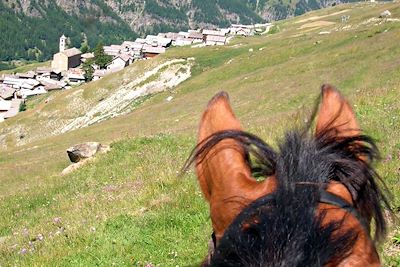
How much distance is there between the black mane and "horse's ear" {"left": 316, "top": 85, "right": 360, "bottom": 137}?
2.3 inches

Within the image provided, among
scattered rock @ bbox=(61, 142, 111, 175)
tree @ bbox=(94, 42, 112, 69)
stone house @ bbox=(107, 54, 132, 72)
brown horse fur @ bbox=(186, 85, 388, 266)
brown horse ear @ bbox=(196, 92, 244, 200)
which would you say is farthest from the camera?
stone house @ bbox=(107, 54, 132, 72)

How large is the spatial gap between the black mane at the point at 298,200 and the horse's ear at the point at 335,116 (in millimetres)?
59

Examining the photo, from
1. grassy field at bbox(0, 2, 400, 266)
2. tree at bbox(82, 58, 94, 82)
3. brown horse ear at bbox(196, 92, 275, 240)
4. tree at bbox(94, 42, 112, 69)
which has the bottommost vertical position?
tree at bbox(82, 58, 94, 82)

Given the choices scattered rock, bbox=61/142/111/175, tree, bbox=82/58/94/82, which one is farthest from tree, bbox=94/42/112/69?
scattered rock, bbox=61/142/111/175

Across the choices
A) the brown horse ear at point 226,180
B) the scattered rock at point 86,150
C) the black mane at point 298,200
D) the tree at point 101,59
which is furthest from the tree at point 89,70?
the black mane at point 298,200

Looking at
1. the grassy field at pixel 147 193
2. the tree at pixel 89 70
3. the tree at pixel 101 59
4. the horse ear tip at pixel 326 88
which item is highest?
the horse ear tip at pixel 326 88

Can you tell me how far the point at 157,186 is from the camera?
10.1 metres

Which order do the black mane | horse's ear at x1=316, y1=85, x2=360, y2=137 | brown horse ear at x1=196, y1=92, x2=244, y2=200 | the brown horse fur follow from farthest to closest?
horse's ear at x1=316, y1=85, x2=360, y2=137
brown horse ear at x1=196, y1=92, x2=244, y2=200
the brown horse fur
the black mane

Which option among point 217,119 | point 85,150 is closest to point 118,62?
point 85,150

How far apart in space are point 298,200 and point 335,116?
30.0 inches

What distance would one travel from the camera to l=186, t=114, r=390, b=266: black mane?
5.76 feet

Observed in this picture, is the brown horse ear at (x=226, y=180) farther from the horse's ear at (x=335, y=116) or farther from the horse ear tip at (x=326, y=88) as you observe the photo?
the horse ear tip at (x=326, y=88)

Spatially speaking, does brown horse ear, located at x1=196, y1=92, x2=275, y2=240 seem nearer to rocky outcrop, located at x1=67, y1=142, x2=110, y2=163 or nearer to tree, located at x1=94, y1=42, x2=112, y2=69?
rocky outcrop, located at x1=67, y1=142, x2=110, y2=163

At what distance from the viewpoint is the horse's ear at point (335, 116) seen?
2420 mm
